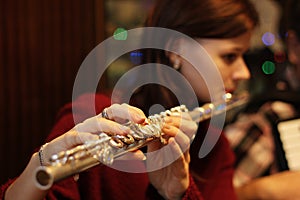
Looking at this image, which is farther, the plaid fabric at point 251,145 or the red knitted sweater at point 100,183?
the plaid fabric at point 251,145

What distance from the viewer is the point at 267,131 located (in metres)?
1.59

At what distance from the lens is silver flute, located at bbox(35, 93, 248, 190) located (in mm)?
553

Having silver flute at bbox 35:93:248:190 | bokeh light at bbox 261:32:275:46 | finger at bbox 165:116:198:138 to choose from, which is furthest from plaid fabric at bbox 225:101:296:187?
silver flute at bbox 35:93:248:190

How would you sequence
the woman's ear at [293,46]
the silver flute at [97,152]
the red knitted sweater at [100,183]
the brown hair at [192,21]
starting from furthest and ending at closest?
the woman's ear at [293,46] → the brown hair at [192,21] → the red knitted sweater at [100,183] → the silver flute at [97,152]

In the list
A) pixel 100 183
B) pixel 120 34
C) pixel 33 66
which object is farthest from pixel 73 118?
pixel 120 34

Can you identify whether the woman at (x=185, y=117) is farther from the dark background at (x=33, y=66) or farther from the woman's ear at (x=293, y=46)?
the woman's ear at (x=293, y=46)

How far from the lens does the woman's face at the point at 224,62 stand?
1194mm

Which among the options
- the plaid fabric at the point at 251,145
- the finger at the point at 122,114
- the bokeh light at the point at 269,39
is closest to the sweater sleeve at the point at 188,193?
the finger at the point at 122,114

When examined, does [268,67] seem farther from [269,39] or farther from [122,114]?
[122,114]

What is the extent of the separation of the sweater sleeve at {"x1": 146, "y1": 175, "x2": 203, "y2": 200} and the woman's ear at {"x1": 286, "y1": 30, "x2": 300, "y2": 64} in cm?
114

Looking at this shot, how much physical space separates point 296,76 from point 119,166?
1316mm

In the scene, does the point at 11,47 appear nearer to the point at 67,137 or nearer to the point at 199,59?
the point at 199,59

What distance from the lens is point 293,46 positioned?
6.42 feet

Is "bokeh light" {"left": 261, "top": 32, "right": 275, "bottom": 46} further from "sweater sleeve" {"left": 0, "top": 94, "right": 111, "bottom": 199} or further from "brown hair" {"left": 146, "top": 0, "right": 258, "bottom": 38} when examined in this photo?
"sweater sleeve" {"left": 0, "top": 94, "right": 111, "bottom": 199}
